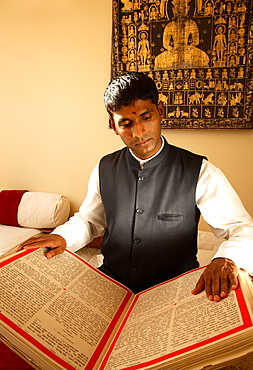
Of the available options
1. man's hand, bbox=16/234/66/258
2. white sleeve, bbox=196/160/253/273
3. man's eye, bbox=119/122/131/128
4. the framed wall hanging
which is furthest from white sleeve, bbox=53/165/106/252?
the framed wall hanging

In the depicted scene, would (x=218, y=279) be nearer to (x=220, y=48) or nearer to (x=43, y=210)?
(x=220, y=48)

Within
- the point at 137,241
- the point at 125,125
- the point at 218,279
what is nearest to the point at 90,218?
the point at 137,241

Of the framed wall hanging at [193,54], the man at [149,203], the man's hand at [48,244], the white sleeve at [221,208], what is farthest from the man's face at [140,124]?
the framed wall hanging at [193,54]

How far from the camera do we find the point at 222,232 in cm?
98

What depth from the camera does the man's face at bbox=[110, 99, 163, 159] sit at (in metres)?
0.99

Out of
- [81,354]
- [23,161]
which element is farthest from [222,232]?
[23,161]

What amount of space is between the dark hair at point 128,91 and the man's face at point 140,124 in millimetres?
16

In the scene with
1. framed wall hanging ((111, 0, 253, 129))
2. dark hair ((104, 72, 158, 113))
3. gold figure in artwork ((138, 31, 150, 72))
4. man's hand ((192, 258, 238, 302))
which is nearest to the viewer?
man's hand ((192, 258, 238, 302))

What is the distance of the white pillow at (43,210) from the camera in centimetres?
235

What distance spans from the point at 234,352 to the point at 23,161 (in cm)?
242

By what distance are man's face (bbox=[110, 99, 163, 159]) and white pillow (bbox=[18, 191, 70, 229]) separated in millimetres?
1448

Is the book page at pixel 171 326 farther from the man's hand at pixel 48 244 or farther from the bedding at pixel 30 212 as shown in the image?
the bedding at pixel 30 212

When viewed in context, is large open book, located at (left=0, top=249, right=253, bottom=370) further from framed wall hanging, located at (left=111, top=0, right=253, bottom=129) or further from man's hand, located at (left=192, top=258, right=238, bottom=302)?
framed wall hanging, located at (left=111, top=0, right=253, bottom=129)

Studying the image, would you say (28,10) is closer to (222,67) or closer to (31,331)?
(222,67)
